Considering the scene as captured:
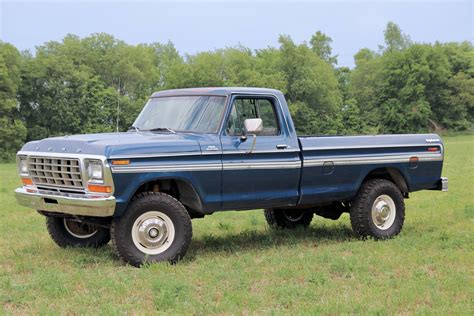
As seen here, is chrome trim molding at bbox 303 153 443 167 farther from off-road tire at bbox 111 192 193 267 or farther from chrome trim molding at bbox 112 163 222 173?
off-road tire at bbox 111 192 193 267

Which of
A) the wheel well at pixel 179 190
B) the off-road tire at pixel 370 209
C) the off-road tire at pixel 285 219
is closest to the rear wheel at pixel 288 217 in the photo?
the off-road tire at pixel 285 219

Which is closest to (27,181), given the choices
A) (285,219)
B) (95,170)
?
(95,170)

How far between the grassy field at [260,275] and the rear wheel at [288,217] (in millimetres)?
254

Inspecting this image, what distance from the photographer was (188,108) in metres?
8.69

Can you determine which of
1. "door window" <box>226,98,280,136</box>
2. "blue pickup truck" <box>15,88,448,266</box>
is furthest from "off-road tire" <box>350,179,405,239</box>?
"door window" <box>226,98,280,136</box>

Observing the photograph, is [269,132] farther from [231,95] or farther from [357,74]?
[357,74]

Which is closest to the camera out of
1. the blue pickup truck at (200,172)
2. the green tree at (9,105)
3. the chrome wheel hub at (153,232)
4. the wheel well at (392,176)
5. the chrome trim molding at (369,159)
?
the blue pickup truck at (200,172)

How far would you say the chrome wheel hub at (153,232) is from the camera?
771 centimetres

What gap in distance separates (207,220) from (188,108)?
384 centimetres

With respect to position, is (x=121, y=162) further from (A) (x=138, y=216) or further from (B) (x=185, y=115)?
(B) (x=185, y=115)

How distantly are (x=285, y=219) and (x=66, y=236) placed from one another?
136 inches

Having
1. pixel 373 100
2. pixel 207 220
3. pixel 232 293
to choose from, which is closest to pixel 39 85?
pixel 373 100

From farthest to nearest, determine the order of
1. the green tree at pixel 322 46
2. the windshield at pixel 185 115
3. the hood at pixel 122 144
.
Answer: the green tree at pixel 322 46, the windshield at pixel 185 115, the hood at pixel 122 144

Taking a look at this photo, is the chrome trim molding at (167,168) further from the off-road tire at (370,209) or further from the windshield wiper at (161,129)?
the off-road tire at (370,209)
